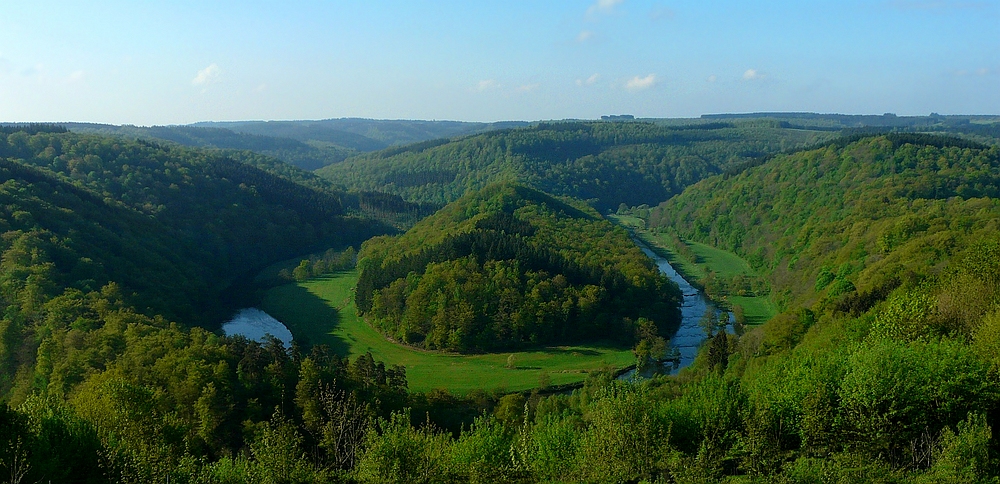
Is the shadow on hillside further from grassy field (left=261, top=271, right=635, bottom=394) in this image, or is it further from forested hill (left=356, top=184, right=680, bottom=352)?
forested hill (left=356, top=184, right=680, bottom=352)

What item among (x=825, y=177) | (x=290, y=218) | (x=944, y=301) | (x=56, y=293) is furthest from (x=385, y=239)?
(x=944, y=301)

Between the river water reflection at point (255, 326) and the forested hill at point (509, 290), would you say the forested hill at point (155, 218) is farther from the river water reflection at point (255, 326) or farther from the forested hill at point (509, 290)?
the forested hill at point (509, 290)

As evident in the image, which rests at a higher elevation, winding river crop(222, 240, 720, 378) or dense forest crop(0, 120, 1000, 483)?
dense forest crop(0, 120, 1000, 483)

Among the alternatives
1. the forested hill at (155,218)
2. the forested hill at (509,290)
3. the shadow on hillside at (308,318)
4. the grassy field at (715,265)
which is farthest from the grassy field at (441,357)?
the grassy field at (715,265)

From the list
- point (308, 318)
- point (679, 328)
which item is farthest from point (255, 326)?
point (679, 328)

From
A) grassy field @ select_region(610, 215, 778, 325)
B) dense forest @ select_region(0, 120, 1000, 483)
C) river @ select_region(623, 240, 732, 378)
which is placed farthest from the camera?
grassy field @ select_region(610, 215, 778, 325)

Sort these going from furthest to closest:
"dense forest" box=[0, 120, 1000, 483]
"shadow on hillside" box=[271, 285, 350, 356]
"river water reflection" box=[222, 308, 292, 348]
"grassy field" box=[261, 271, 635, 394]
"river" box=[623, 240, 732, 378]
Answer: "river water reflection" box=[222, 308, 292, 348] < "shadow on hillside" box=[271, 285, 350, 356] < "river" box=[623, 240, 732, 378] < "grassy field" box=[261, 271, 635, 394] < "dense forest" box=[0, 120, 1000, 483]

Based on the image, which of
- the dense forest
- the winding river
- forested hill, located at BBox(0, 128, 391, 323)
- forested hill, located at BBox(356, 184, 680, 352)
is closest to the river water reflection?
the winding river
